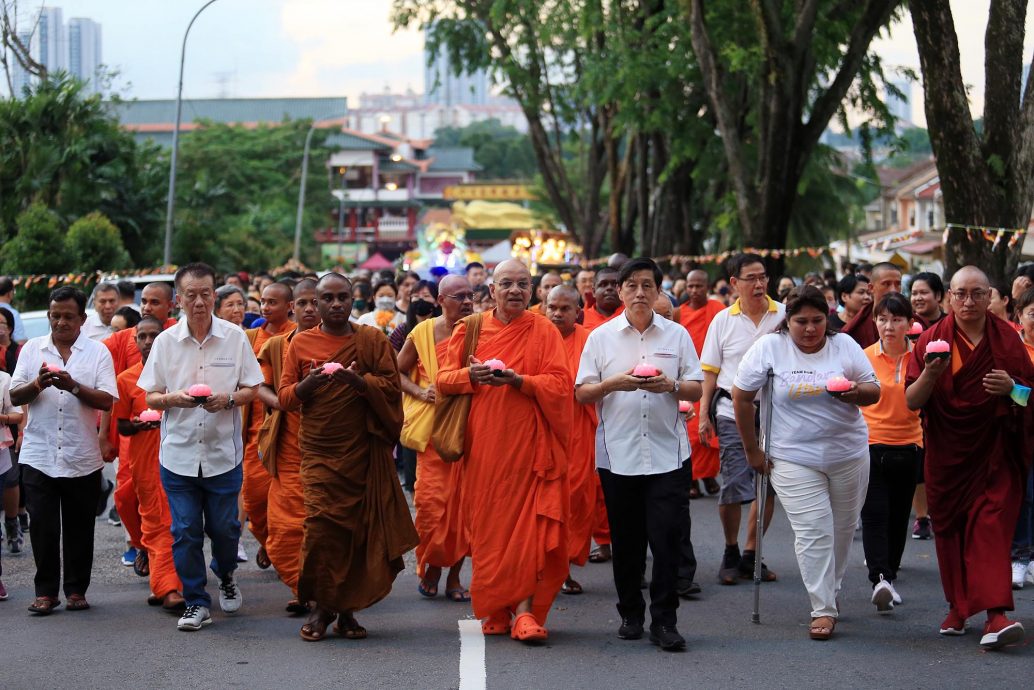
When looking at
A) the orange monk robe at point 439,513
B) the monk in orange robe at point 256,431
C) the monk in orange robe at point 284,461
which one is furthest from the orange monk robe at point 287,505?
the orange monk robe at point 439,513

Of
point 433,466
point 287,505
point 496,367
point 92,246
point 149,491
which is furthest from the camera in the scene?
point 92,246

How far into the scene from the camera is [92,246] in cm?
2747

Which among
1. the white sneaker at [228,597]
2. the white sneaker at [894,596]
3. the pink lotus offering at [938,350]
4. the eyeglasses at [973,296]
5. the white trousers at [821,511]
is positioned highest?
the eyeglasses at [973,296]

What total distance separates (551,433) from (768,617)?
64.8 inches

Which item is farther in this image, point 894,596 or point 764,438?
point 894,596

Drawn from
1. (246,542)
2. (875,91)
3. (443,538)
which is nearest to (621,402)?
(443,538)

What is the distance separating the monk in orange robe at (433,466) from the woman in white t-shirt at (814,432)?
193 cm

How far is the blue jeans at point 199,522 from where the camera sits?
7840 millimetres

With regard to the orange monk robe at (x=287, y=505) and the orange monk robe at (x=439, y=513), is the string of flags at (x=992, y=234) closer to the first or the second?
the orange monk robe at (x=439, y=513)

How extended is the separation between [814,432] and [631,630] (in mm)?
1415

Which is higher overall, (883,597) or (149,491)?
(149,491)

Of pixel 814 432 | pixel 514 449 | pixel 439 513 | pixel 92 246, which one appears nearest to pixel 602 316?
pixel 439 513

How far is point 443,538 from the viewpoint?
852cm

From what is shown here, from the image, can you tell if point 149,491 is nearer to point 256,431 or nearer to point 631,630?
point 256,431
